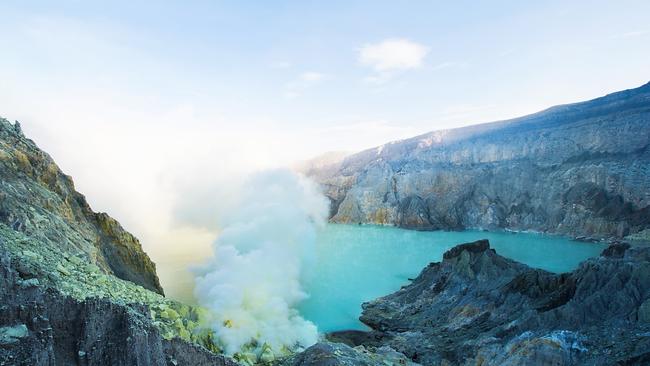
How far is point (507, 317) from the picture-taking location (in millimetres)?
19438

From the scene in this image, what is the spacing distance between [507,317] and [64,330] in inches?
708

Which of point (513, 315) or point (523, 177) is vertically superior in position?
point (523, 177)

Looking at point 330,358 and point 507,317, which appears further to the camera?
point 507,317

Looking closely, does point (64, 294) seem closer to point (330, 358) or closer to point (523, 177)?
point (330, 358)

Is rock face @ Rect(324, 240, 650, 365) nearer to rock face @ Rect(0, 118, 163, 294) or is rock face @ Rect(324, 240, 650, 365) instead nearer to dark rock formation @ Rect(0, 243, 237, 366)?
rock face @ Rect(0, 118, 163, 294)

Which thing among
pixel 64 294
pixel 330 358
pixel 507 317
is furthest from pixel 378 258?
pixel 64 294

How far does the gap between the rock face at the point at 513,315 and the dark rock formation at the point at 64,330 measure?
11889mm

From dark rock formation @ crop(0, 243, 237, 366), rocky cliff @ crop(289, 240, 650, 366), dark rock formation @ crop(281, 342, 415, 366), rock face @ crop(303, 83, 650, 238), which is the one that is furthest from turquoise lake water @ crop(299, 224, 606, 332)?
dark rock formation @ crop(0, 243, 237, 366)

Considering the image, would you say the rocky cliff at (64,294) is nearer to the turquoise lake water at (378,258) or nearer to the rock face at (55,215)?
the rock face at (55,215)

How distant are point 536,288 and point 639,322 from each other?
6.47 metres

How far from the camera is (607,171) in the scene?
189 feet

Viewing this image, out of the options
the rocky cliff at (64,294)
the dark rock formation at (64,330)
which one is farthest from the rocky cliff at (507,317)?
the dark rock formation at (64,330)

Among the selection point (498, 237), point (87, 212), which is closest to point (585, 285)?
point (87, 212)

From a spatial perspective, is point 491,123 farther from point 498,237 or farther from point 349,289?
point 349,289
